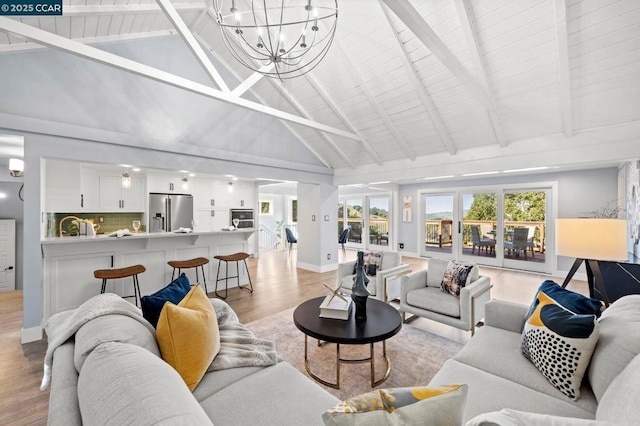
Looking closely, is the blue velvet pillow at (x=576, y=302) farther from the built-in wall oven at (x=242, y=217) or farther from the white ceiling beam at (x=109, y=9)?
the built-in wall oven at (x=242, y=217)

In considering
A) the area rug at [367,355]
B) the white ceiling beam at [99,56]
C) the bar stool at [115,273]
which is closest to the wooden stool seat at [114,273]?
the bar stool at [115,273]

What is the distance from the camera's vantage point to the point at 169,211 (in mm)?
5949

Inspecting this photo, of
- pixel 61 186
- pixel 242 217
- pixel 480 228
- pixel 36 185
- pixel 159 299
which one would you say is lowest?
pixel 159 299

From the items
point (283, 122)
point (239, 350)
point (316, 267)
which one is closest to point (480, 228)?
point (316, 267)

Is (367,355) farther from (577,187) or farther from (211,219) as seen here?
(577,187)

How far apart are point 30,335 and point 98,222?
3151 millimetres

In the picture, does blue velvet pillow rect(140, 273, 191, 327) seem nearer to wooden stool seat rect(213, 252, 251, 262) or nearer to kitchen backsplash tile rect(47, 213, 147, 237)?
wooden stool seat rect(213, 252, 251, 262)

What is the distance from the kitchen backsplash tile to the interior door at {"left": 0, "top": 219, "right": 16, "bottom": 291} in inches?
31.2

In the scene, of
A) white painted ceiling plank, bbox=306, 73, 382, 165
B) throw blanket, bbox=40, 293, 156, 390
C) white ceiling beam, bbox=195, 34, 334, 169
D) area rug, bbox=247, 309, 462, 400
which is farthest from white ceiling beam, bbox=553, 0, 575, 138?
white ceiling beam, bbox=195, 34, 334, 169

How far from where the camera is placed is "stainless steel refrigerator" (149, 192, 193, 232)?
576 cm

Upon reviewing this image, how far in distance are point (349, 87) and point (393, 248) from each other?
5.46 meters

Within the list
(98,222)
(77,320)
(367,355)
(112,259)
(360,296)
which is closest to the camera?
(77,320)

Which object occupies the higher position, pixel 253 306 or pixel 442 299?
pixel 442 299

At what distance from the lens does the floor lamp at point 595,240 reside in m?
2.33
